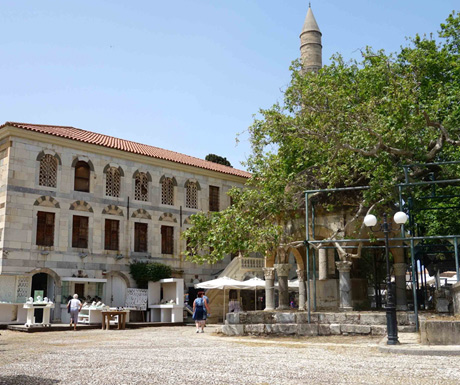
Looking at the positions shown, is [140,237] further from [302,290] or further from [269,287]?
[302,290]

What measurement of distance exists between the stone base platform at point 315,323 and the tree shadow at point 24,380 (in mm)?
9146

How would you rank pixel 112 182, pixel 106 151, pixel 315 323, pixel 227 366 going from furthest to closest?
pixel 112 182 → pixel 106 151 → pixel 315 323 → pixel 227 366

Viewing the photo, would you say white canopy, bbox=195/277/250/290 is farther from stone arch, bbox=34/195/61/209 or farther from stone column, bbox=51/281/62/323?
stone arch, bbox=34/195/61/209

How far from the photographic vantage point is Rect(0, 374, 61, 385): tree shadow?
24.1ft

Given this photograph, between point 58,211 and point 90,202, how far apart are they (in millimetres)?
1821

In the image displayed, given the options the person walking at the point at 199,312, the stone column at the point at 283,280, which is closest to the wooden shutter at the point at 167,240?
the person walking at the point at 199,312

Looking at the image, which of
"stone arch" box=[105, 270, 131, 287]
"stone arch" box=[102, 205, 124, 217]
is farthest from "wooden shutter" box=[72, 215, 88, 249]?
"stone arch" box=[105, 270, 131, 287]

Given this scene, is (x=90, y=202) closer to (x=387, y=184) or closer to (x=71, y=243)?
(x=71, y=243)

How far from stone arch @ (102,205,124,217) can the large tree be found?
9614 mm

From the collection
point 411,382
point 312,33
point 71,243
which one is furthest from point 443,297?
point 312,33

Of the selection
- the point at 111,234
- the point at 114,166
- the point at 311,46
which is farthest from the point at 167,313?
the point at 311,46

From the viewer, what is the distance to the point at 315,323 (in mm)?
15547

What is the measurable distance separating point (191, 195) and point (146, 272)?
6.17 m

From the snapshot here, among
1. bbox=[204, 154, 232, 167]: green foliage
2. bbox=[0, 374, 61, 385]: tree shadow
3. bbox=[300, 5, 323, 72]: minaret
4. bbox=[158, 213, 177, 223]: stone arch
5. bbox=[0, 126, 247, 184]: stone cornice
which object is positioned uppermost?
bbox=[300, 5, 323, 72]: minaret
